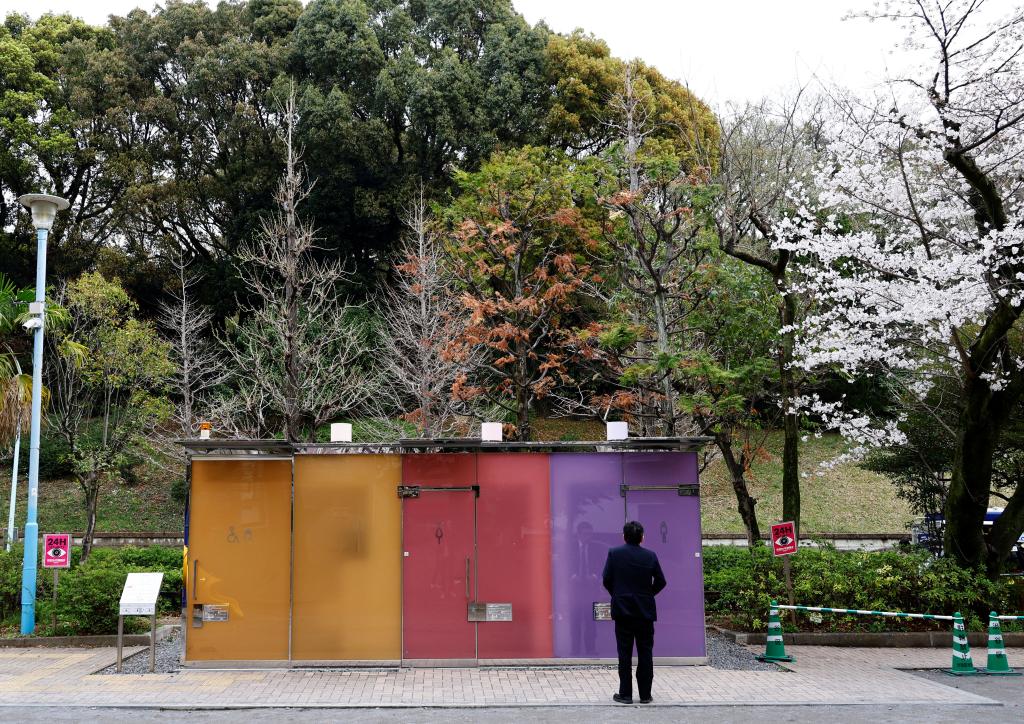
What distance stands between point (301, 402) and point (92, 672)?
11.1 meters

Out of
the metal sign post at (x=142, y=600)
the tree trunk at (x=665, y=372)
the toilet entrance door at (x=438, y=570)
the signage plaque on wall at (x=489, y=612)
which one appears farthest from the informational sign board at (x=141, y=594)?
the tree trunk at (x=665, y=372)

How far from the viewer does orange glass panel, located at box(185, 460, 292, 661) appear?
10.6 meters

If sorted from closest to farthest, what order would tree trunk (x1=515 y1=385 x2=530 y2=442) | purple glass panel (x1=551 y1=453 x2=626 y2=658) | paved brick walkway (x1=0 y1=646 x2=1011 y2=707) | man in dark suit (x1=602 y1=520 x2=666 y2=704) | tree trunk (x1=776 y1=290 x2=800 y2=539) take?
man in dark suit (x1=602 y1=520 x2=666 y2=704) < paved brick walkway (x1=0 y1=646 x2=1011 y2=707) < purple glass panel (x1=551 y1=453 x2=626 y2=658) < tree trunk (x1=776 y1=290 x2=800 y2=539) < tree trunk (x1=515 y1=385 x2=530 y2=442)

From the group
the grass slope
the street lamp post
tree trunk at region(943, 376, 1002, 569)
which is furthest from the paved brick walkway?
the grass slope

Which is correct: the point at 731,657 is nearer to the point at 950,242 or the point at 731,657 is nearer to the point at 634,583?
the point at 634,583

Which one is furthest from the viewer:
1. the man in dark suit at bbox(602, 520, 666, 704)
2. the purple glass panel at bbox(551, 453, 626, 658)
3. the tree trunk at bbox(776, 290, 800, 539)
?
the tree trunk at bbox(776, 290, 800, 539)

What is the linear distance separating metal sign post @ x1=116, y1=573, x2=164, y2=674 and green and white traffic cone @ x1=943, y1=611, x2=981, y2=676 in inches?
376

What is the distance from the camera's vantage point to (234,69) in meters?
31.6

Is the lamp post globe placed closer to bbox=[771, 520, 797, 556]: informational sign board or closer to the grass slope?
bbox=[771, 520, 797, 556]: informational sign board

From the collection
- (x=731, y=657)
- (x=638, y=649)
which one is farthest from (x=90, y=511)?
(x=638, y=649)

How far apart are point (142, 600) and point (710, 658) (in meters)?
7.05

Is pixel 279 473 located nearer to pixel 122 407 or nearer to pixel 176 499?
pixel 176 499

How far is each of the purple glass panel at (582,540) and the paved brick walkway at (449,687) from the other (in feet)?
1.39

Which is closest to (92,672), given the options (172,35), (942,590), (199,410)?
(942,590)
